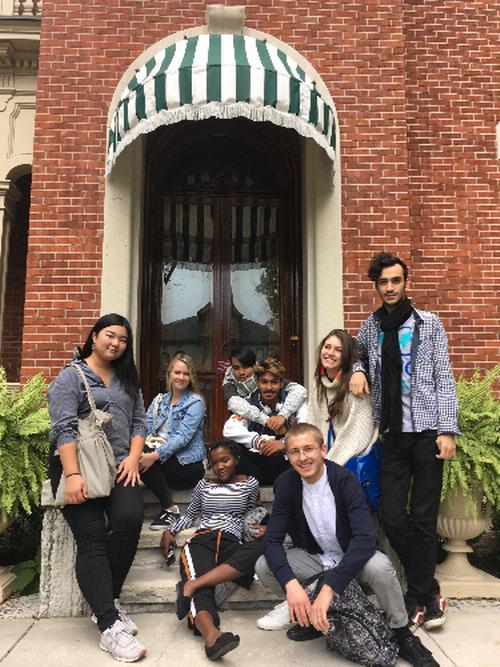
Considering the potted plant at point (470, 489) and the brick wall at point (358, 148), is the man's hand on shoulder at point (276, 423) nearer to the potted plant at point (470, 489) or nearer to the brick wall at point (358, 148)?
the potted plant at point (470, 489)

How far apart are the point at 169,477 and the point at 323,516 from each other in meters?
1.69

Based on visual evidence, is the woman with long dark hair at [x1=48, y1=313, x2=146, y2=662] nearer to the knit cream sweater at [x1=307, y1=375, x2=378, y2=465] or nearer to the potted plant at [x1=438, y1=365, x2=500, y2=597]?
the knit cream sweater at [x1=307, y1=375, x2=378, y2=465]

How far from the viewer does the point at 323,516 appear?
3.27 meters

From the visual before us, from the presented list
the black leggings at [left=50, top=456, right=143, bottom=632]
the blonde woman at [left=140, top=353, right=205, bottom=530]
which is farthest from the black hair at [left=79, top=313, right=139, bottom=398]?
the blonde woman at [left=140, top=353, right=205, bottom=530]

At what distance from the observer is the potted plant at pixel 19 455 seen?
4039mm

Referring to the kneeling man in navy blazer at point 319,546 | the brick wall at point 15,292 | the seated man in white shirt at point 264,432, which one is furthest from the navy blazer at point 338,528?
the brick wall at point 15,292

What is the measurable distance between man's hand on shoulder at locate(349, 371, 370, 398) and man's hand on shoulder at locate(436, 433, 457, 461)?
534mm

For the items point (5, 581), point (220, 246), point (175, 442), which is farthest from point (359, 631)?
point (220, 246)

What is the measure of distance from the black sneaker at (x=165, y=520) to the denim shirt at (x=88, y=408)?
36.7 inches

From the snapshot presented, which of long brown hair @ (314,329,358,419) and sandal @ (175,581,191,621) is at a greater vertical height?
long brown hair @ (314,329,358,419)

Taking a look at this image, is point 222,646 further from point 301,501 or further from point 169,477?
point 169,477

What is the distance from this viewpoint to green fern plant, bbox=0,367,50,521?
13.2ft

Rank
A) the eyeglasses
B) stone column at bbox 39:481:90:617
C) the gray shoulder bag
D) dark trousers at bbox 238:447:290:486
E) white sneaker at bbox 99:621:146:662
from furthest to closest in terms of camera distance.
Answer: dark trousers at bbox 238:447:290:486 → stone column at bbox 39:481:90:617 → the gray shoulder bag → the eyeglasses → white sneaker at bbox 99:621:146:662

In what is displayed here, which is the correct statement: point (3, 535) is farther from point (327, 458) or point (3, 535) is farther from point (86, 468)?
point (327, 458)
